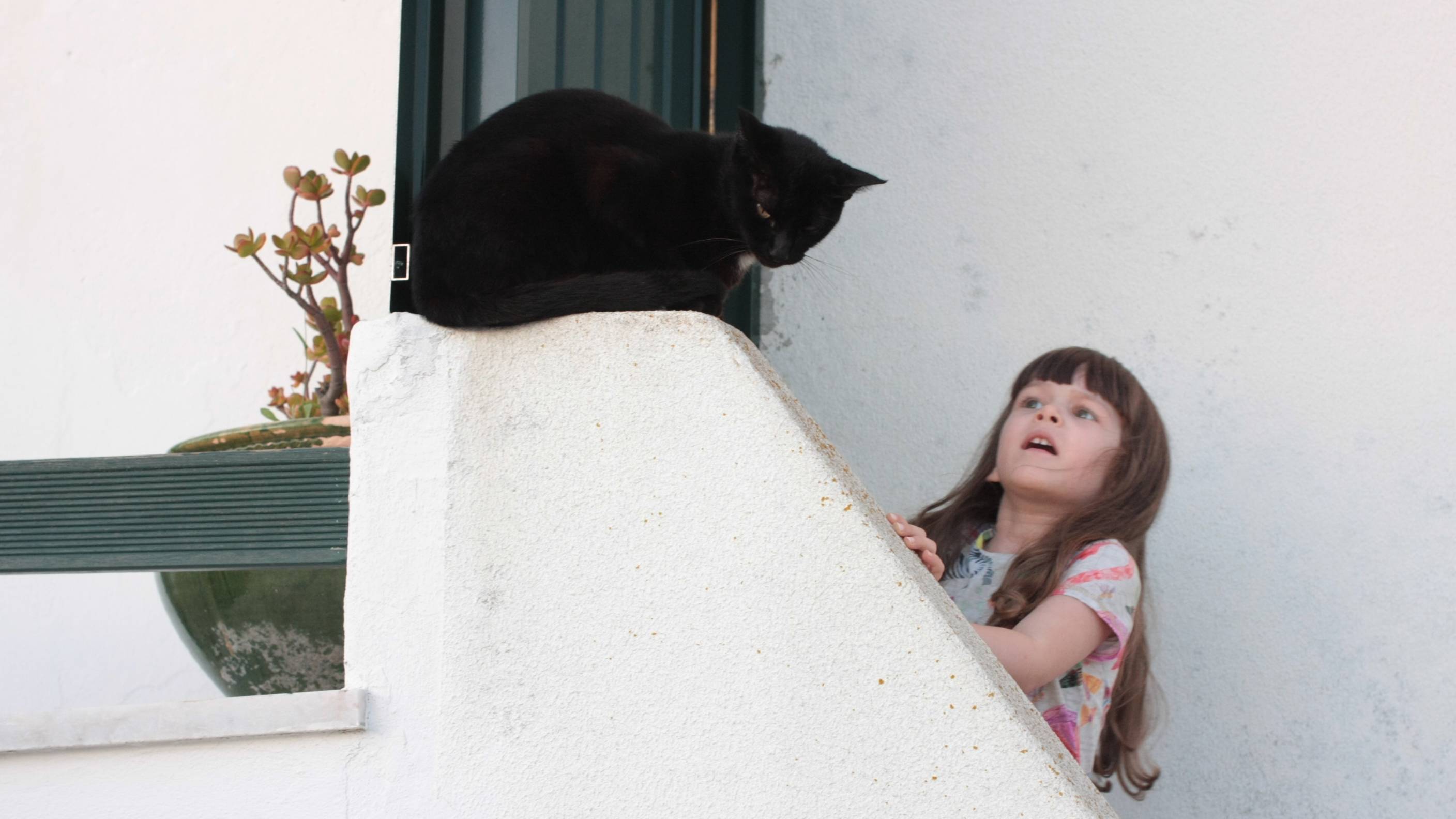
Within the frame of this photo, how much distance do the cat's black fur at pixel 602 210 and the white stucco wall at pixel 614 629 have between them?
8 centimetres

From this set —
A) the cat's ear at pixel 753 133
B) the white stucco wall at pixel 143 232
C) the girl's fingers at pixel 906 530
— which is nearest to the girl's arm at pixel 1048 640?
the girl's fingers at pixel 906 530

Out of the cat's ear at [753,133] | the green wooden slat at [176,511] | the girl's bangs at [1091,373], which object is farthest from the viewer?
the girl's bangs at [1091,373]

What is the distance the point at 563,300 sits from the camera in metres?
1.13

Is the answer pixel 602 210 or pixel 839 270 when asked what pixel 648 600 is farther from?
pixel 839 270

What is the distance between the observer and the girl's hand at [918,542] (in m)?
1.35

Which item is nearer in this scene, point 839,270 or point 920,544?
point 920,544

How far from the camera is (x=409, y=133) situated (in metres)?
1.37

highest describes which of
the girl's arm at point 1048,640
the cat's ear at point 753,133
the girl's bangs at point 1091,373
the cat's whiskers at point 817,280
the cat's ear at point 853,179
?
the cat's ear at point 753,133

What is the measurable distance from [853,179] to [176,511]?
2.84 feet

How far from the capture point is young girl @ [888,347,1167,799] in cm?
153

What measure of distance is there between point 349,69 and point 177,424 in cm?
70

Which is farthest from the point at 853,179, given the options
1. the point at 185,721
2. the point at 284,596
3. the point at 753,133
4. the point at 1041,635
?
the point at 185,721

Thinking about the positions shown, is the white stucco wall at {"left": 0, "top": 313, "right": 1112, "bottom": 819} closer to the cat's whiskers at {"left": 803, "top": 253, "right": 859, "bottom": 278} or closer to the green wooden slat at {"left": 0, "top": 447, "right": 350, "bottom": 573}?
the green wooden slat at {"left": 0, "top": 447, "right": 350, "bottom": 573}

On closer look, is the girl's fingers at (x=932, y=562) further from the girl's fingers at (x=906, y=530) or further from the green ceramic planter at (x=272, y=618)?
the green ceramic planter at (x=272, y=618)
